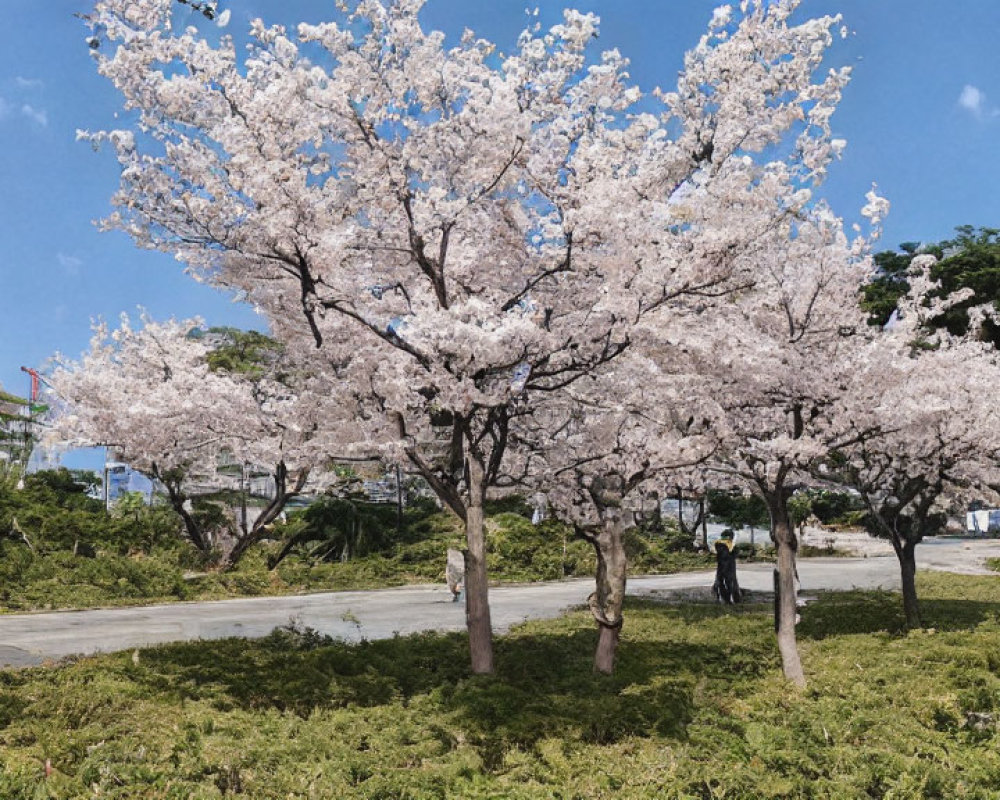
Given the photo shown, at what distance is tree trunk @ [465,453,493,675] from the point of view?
9.60 m

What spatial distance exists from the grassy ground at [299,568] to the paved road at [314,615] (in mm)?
1312

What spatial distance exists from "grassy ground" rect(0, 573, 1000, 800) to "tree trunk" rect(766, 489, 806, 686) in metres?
0.36

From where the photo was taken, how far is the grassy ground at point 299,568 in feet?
64.5

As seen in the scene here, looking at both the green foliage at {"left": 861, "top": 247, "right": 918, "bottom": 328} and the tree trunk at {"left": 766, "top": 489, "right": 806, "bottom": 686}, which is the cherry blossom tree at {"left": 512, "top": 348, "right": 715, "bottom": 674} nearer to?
the tree trunk at {"left": 766, "top": 489, "right": 806, "bottom": 686}

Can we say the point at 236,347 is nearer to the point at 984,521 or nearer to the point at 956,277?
the point at 956,277

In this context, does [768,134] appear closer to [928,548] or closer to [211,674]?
[211,674]

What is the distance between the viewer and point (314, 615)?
1720 centimetres

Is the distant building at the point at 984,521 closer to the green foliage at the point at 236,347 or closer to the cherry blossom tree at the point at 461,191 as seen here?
the green foliage at the point at 236,347

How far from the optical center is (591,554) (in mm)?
29562

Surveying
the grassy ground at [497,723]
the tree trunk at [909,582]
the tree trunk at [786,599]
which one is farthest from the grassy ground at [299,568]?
the tree trunk at [786,599]

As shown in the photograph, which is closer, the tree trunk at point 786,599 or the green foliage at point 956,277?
the tree trunk at point 786,599

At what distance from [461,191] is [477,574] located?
4.39 meters

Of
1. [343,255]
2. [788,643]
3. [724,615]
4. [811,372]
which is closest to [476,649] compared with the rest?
[788,643]

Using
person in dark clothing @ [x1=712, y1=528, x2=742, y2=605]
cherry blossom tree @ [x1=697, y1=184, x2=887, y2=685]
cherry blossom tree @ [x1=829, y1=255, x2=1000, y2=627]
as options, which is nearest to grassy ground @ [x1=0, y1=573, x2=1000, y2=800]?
cherry blossom tree @ [x1=697, y1=184, x2=887, y2=685]
